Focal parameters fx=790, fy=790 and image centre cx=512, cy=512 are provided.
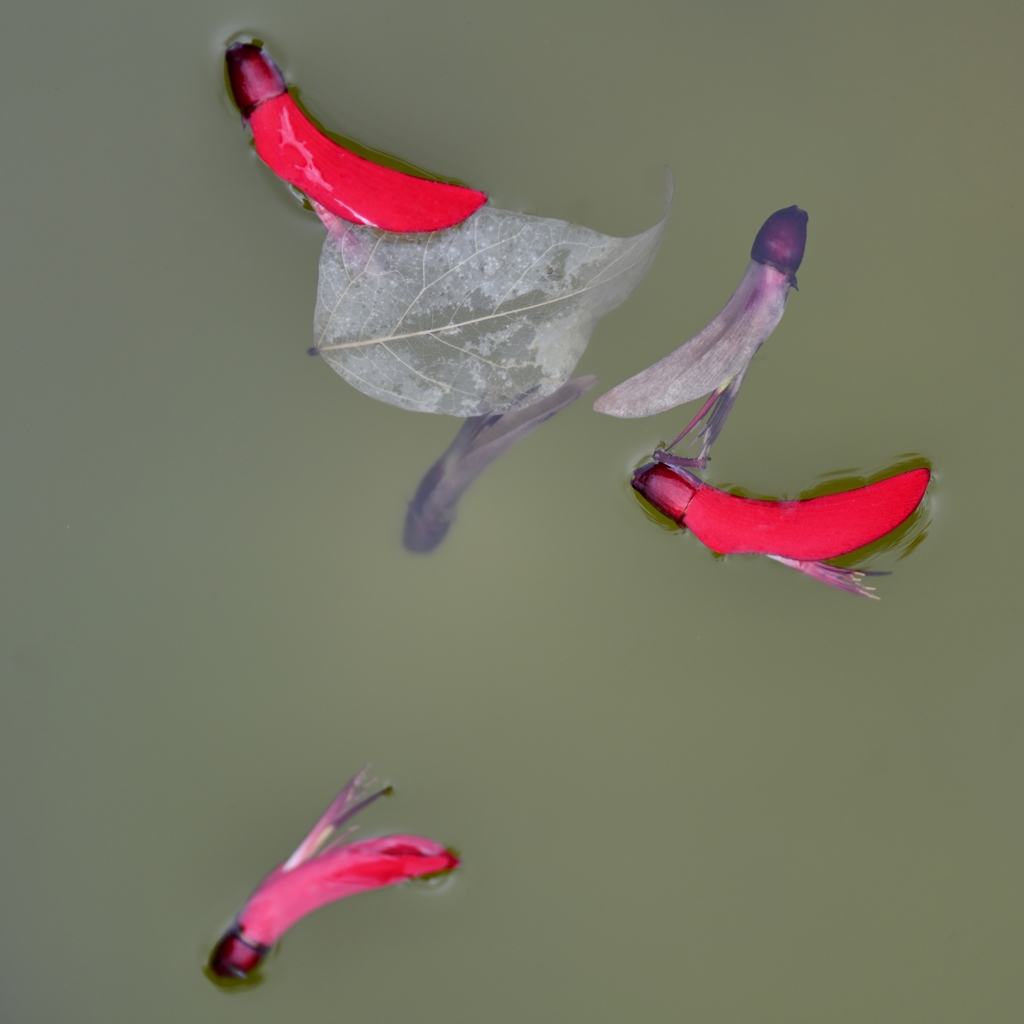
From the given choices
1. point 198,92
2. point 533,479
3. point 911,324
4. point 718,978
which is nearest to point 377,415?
point 533,479

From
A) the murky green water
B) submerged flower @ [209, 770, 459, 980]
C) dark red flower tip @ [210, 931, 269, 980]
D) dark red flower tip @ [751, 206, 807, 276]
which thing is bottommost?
dark red flower tip @ [210, 931, 269, 980]

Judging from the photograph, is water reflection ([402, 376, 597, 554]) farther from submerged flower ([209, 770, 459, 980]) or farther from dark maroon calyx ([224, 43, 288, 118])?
dark maroon calyx ([224, 43, 288, 118])

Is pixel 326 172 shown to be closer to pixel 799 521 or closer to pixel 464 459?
pixel 464 459

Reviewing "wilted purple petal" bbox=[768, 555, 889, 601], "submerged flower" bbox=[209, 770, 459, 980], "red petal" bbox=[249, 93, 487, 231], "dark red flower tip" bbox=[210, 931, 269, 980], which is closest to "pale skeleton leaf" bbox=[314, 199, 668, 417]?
"red petal" bbox=[249, 93, 487, 231]

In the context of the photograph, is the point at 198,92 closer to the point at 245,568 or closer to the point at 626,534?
the point at 245,568

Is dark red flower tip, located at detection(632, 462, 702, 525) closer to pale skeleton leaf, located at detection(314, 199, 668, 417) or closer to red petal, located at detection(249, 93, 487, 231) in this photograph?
pale skeleton leaf, located at detection(314, 199, 668, 417)

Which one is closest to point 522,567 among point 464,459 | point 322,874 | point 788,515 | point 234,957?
point 464,459

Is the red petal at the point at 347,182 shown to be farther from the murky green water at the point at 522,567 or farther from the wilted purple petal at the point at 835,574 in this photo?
the wilted purple petal at the point at 835,574

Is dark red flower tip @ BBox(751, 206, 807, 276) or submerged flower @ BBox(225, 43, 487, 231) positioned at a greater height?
dark red flower tip @ BBox(751, 206, 807, 276)
